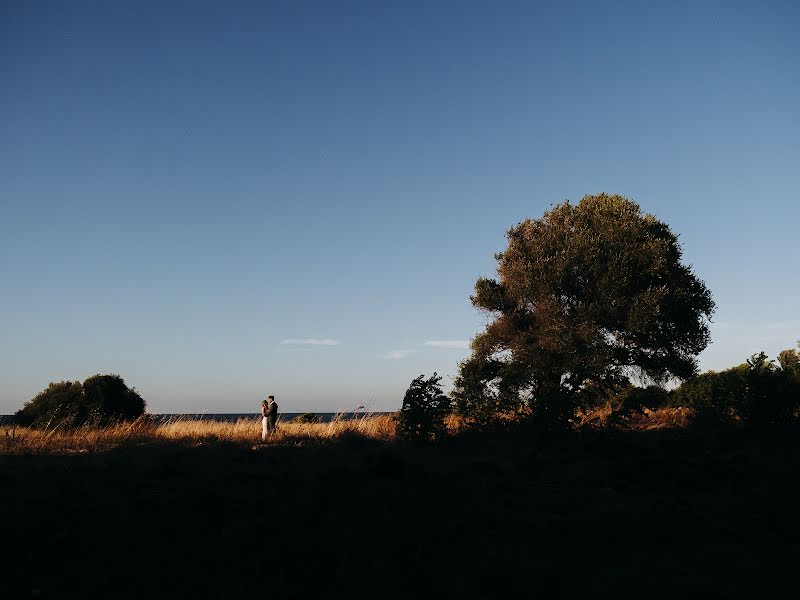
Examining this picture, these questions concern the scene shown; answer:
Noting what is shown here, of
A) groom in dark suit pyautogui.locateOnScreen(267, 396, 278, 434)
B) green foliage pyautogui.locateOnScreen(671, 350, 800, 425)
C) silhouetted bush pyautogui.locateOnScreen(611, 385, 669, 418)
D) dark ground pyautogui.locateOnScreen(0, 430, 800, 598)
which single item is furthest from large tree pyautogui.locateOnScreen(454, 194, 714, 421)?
dark ground pyautogui.locateOnScreen(0, 430, 800, 598)

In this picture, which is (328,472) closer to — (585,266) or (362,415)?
(362,415)

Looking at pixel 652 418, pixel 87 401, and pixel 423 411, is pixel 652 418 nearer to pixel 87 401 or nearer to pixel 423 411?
pixel 423 411

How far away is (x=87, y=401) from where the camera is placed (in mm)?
24062

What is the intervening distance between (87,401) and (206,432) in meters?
6.91

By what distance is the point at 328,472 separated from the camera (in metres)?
10.5

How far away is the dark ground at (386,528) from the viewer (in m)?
6.22

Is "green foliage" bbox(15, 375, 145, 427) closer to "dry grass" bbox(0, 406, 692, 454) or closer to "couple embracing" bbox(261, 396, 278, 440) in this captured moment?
"dry grass" bbox(0, 406, 692, 454)

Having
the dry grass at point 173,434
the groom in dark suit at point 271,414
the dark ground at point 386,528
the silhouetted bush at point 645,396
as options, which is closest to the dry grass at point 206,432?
the dry grass at point 173,434

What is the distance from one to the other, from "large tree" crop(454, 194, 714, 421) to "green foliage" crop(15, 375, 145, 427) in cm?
1434

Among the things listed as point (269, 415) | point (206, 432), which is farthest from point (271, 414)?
point (206, 432)

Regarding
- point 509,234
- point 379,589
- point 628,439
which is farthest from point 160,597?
point 509,234

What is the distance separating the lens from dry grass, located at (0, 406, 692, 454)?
15.9 metres

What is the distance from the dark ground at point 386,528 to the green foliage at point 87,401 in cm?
1204

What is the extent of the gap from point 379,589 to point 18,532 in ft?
14.9
